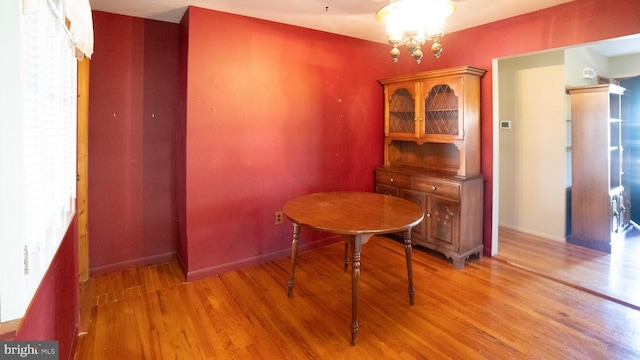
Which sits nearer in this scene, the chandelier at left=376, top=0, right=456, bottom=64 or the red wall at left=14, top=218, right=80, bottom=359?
the red wall at left=14, top=218, right=80, bottom=359

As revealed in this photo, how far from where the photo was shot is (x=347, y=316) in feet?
7.47

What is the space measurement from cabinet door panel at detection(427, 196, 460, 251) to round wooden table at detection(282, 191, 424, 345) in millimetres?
775

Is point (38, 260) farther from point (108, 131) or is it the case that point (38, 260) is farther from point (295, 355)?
point (108, 131)

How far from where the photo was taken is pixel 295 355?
6.21 ft

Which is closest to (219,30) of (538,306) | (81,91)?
(81,91)

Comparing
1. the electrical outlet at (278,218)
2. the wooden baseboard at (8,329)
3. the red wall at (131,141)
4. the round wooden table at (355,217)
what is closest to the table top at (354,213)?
the round wooden table at (355,217)

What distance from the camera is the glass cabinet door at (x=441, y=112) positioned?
10.3 feet

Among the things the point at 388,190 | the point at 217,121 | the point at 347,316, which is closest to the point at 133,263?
the point at 217,121

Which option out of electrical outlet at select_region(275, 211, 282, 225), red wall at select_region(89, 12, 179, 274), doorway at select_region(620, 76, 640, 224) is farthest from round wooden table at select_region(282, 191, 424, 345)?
doorway at select_region(620, 76, 640, 224)

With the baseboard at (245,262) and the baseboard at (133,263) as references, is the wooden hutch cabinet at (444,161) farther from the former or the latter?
the baseboard at (133,263)

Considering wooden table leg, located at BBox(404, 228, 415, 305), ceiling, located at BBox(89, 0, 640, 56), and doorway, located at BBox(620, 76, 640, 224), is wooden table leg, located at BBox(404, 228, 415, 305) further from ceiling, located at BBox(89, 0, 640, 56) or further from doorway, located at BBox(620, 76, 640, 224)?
doorway, located at BBox(620, 76, 640, 224)

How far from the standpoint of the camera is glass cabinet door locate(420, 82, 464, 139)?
3142mm

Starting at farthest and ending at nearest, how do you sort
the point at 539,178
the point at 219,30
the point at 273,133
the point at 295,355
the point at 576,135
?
1. the point at 539,178
2. the point at 576,135
3. the point at 273,133
4. the point at 219,30
5. the point at 295,355

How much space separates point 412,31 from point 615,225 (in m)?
3.45
